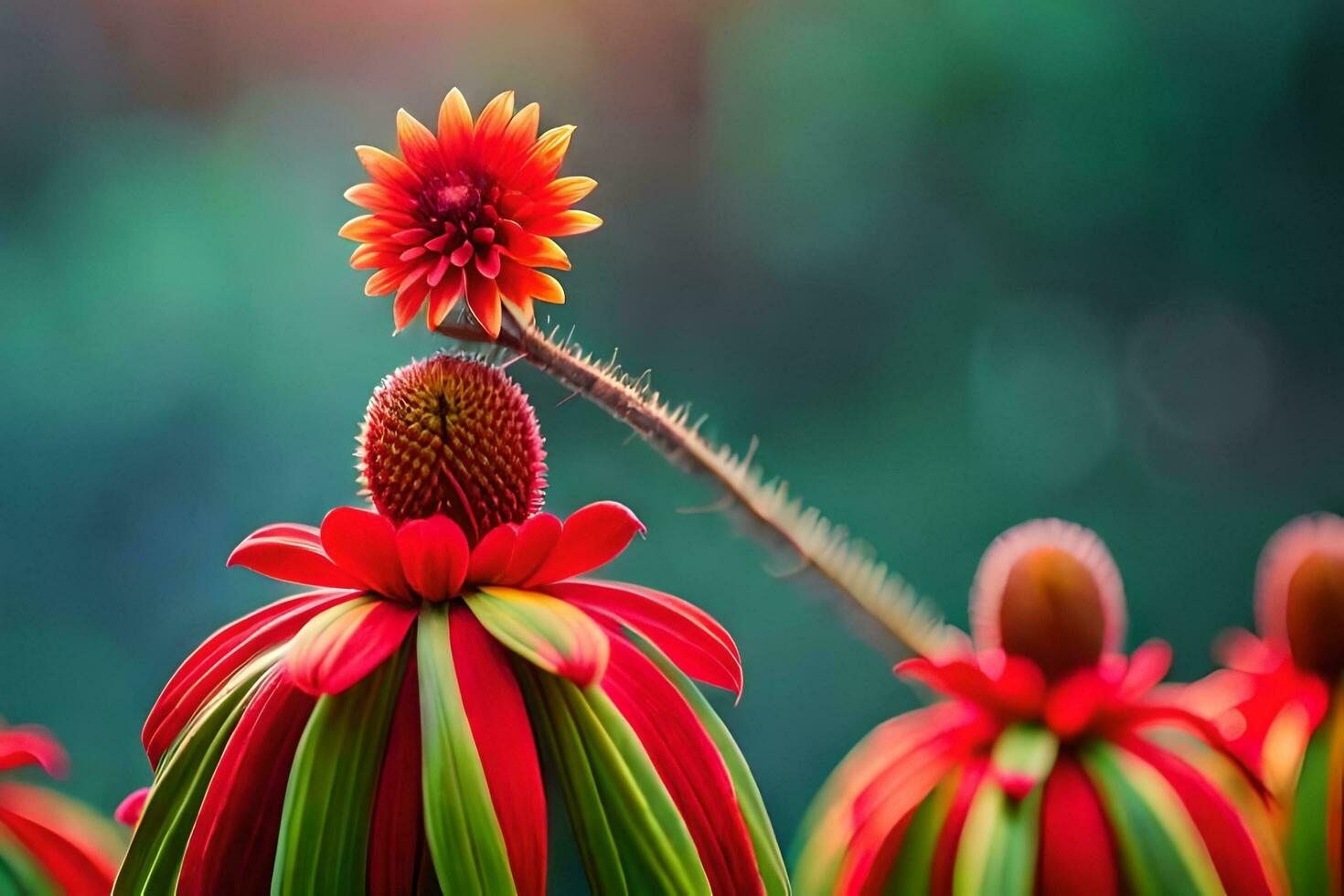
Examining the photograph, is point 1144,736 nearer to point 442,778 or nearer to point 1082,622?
point 1082,622

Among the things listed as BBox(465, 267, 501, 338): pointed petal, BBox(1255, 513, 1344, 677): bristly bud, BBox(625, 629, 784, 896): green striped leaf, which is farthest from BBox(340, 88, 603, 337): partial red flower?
BBox(1255, 513, 1344, 677): bristly bud

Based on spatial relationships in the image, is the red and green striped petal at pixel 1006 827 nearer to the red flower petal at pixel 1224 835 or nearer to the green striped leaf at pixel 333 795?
the red flower petal at pixel 1224 835

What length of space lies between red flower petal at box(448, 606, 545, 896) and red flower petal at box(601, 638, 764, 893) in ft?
0.09

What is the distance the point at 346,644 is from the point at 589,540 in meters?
0.06

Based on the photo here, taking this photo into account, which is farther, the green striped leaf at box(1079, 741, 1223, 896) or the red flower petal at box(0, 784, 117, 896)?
the red flower petal at box(0, 784, 117, 896)

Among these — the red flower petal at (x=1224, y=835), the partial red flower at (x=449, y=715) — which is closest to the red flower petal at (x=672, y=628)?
the partial red flower at (x=449, y=715)

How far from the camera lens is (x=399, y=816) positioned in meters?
0.25

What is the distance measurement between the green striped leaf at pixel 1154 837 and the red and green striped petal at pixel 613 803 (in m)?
0.09

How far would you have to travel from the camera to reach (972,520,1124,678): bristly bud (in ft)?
0.92

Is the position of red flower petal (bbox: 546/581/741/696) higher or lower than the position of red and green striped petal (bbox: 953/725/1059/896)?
higher

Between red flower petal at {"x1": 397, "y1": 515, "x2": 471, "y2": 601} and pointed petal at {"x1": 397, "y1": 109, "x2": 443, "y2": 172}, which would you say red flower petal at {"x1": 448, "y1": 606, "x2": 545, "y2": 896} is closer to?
red flower petal at {"x1": 397, "y1": 515, "x2": 471, "y2": 601}

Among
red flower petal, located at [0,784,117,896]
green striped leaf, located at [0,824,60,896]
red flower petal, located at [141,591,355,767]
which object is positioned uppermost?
red flower petal, located at [141,591,355,767]

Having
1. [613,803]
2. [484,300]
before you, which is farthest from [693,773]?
[484,300]

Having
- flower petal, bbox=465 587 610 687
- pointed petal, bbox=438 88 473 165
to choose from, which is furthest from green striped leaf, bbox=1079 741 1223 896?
pointed petal, bbox=438 88 473 165
